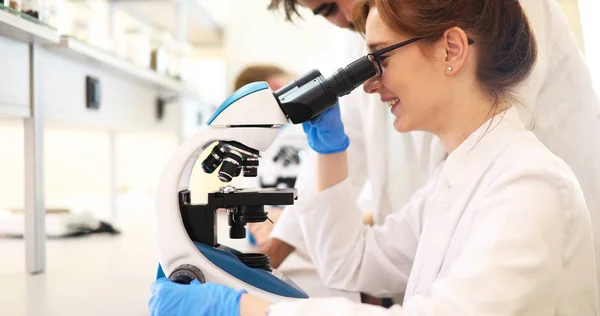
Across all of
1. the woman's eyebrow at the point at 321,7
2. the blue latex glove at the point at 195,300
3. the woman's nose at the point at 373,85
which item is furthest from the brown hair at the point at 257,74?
the blue latex glove at the point at 195,300

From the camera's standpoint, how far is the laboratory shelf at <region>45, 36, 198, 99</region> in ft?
4.62

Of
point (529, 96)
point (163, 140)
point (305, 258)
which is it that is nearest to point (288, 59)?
point (163, 140)

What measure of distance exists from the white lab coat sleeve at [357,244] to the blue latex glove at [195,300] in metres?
0.45

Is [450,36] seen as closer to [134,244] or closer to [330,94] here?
[330,94]

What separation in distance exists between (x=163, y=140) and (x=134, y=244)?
6.12 ft

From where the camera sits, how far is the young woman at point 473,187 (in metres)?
0.64

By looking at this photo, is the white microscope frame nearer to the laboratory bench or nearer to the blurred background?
the blurred background

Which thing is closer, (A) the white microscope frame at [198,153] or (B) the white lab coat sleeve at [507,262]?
(B) the white lab coat sleeve at [507,262]

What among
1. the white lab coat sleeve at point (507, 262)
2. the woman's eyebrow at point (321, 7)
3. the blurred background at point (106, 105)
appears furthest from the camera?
the woman's eyebrow at point (321, 7)

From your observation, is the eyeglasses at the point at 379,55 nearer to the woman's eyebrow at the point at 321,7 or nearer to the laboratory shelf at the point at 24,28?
the woman's eyebrow at the point at 321,7

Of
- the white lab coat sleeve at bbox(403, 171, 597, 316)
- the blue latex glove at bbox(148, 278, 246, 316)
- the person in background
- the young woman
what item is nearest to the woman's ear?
the young woman

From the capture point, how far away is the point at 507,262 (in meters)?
0.63

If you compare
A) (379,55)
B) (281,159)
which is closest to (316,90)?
(379,55)

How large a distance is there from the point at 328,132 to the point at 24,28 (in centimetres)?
73
